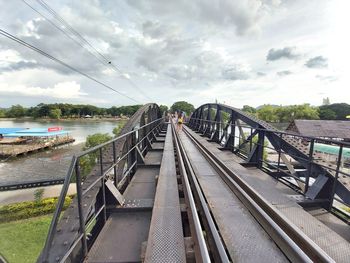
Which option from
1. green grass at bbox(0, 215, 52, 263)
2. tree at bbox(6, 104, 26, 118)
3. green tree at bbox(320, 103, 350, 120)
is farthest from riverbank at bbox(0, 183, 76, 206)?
tree at bbox(6, 104, 26, 118)

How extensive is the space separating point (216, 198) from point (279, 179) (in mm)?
2152

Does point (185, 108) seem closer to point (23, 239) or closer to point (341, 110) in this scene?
point (341, 110)

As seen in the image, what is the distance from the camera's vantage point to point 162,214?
2.59 metres

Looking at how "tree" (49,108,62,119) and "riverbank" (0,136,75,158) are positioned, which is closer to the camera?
"riverbank" (0,136,75,158)

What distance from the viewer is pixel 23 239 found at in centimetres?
1212

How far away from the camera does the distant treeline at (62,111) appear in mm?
134962

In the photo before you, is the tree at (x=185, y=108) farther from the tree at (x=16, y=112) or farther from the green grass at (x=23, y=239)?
the tree at (x=16, y=112)

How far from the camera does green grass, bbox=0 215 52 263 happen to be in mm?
10559

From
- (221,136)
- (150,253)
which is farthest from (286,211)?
(221,136)

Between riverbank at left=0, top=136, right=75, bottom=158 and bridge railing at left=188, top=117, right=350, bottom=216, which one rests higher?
bridge railing at left=188, top=117, right=350, bottom=216

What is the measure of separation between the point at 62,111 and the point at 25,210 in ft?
470

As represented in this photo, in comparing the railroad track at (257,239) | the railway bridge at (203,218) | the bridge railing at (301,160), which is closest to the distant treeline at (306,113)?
the bridge railing at (301,160)

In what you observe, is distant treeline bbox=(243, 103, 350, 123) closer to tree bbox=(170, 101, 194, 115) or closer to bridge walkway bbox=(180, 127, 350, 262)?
tree bbox=(170, 101, 194, 115)

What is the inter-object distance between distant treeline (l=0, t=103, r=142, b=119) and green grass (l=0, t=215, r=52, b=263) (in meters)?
121
